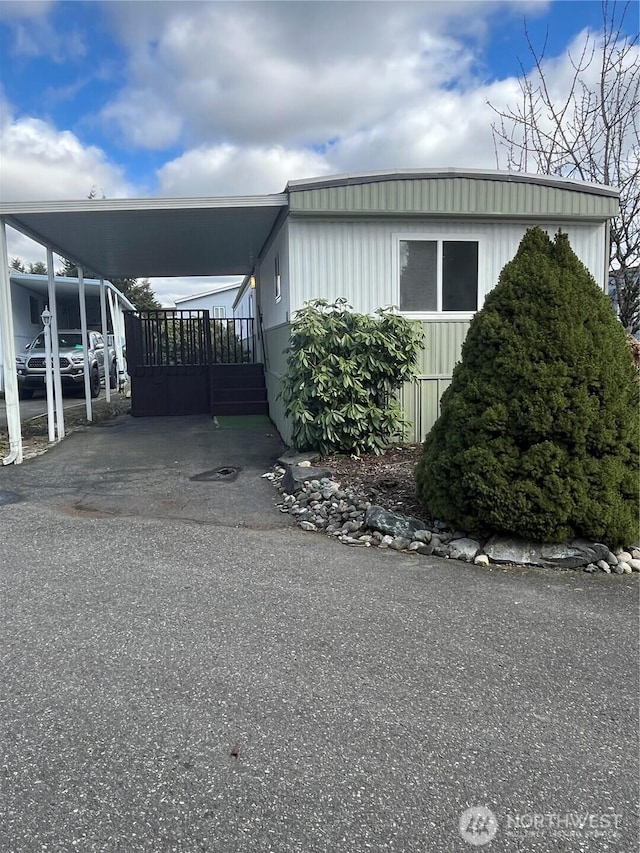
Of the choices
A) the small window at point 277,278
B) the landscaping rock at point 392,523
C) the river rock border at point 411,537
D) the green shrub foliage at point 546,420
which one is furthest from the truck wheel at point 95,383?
the green shrub foliage at point 546,420

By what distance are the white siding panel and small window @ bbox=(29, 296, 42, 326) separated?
1353 cm

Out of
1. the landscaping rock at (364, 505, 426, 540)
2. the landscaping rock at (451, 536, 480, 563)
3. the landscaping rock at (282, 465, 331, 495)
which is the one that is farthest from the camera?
the landscaping rock at (282, 465, 331, 495)

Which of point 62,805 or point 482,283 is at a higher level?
point 482,283

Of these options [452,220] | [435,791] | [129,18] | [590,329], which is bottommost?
[435,791]

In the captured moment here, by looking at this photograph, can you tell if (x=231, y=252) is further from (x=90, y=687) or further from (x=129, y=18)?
(x=90, y=687)

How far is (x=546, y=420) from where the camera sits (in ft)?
14.6

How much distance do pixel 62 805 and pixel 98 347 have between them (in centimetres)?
1670

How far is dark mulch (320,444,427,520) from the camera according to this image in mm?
5594

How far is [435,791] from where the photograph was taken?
2.18 meters

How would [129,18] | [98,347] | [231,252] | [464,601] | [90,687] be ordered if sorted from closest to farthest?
[90,687]
[464,601]
[129,18]
[231,252]
[98,347]

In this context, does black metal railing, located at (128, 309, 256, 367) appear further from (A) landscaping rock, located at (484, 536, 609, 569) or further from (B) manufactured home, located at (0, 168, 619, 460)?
(A) landscaping rock, located at (484, 536, 609, 569)

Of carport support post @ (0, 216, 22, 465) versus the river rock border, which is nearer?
the river rock border

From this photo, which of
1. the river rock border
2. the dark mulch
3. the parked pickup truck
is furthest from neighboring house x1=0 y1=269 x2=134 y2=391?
the river rock border

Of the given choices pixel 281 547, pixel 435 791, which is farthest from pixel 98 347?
pixel 435 791
